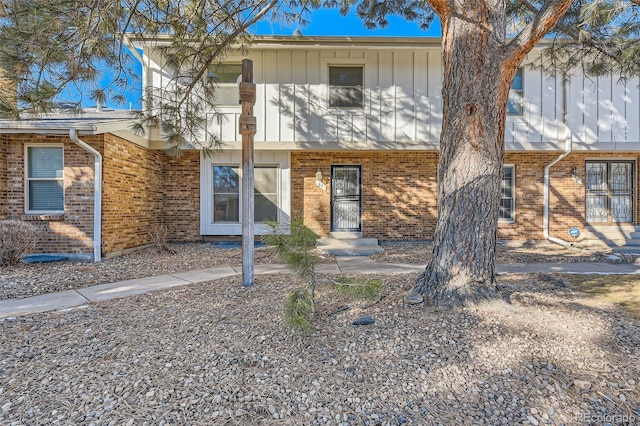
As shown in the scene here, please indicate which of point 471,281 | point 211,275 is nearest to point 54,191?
point 211,275

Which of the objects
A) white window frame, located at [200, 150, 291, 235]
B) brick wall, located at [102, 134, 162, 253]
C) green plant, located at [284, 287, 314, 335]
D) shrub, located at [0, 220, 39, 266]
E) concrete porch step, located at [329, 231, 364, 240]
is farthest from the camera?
concrete porch step, located at [329, 231, 364, 240]

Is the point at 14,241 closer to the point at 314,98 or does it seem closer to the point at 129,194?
the point at 129,194

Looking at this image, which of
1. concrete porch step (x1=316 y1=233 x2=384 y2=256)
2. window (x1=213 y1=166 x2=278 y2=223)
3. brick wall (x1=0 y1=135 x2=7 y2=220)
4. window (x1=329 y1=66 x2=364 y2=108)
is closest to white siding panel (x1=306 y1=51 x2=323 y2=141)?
window (x1=329 y1=66 x2=364 y2=108)

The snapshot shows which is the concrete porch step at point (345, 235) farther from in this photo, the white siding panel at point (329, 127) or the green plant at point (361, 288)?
the green plant at point (361, 288)

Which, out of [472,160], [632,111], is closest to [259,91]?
[472,160]

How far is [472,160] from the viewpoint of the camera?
11.8 ft

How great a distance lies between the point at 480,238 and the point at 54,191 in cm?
Answer: 875

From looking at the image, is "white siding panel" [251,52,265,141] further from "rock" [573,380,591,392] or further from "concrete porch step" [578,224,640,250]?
"concrete porch step" [578,224,640,250]

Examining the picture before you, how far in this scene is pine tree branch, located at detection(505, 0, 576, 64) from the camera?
345 cm

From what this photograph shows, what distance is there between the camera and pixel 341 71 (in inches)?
369

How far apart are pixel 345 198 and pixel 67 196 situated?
686 centimetres

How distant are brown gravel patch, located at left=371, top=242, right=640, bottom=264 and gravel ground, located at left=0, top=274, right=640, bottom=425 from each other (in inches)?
145

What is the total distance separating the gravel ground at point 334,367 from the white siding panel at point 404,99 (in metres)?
6.20

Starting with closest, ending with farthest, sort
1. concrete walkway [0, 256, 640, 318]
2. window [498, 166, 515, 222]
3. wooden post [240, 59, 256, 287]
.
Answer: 1. concrete walkway [0, 256, 640, 318]
2. wooden post [240, 59, 256, 287]
3. window [498, 166, 515, 222]
